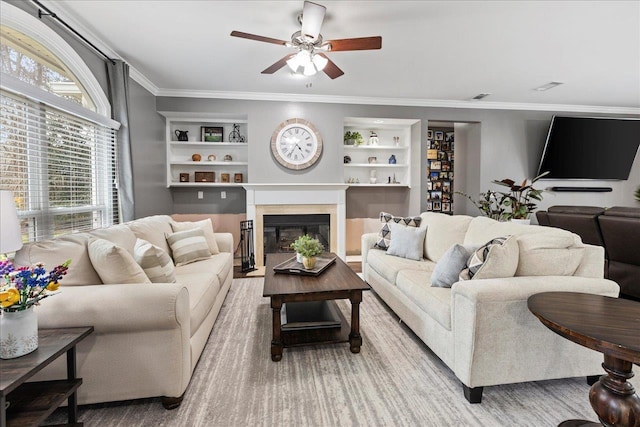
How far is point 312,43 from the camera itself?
2.64 m

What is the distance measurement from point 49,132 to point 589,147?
287 inches

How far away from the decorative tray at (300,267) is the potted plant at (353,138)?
2.78 meters

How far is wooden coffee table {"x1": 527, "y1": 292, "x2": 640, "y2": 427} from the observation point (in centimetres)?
123

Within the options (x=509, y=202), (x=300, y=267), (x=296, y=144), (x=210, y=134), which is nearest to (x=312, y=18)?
(x=300, y=267)

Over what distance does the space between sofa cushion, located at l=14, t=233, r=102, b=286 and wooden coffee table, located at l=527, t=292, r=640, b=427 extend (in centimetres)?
250

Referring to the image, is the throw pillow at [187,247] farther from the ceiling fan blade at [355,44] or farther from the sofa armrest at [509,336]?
the sofa armrest at [509,336]

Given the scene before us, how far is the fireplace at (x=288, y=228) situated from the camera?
16.8 ft

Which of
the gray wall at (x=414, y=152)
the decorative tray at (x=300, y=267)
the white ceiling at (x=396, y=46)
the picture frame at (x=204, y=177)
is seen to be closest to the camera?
A: the white ceiling at (x=396, y=46)

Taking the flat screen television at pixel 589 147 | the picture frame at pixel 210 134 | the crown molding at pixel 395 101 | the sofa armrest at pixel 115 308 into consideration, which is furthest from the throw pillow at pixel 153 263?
the flat screen television at pixel 589 147

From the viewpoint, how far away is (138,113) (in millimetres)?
3977

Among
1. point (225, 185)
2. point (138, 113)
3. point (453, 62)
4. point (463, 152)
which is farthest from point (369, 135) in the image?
point (138, 113)

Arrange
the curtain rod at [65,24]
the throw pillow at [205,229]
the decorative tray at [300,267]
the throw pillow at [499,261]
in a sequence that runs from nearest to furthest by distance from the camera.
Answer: the throw pillow at [499,261], the curtain rod at [65,24], the decorative tray at [300,267], the throw pillow at [205,229]

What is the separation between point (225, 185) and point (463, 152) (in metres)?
4.36

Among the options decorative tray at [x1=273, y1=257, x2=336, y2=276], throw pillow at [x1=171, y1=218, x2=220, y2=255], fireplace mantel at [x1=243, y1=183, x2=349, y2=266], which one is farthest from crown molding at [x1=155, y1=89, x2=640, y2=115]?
decorative tray at [x1=273, y1=257, x2=336, y2=276]
